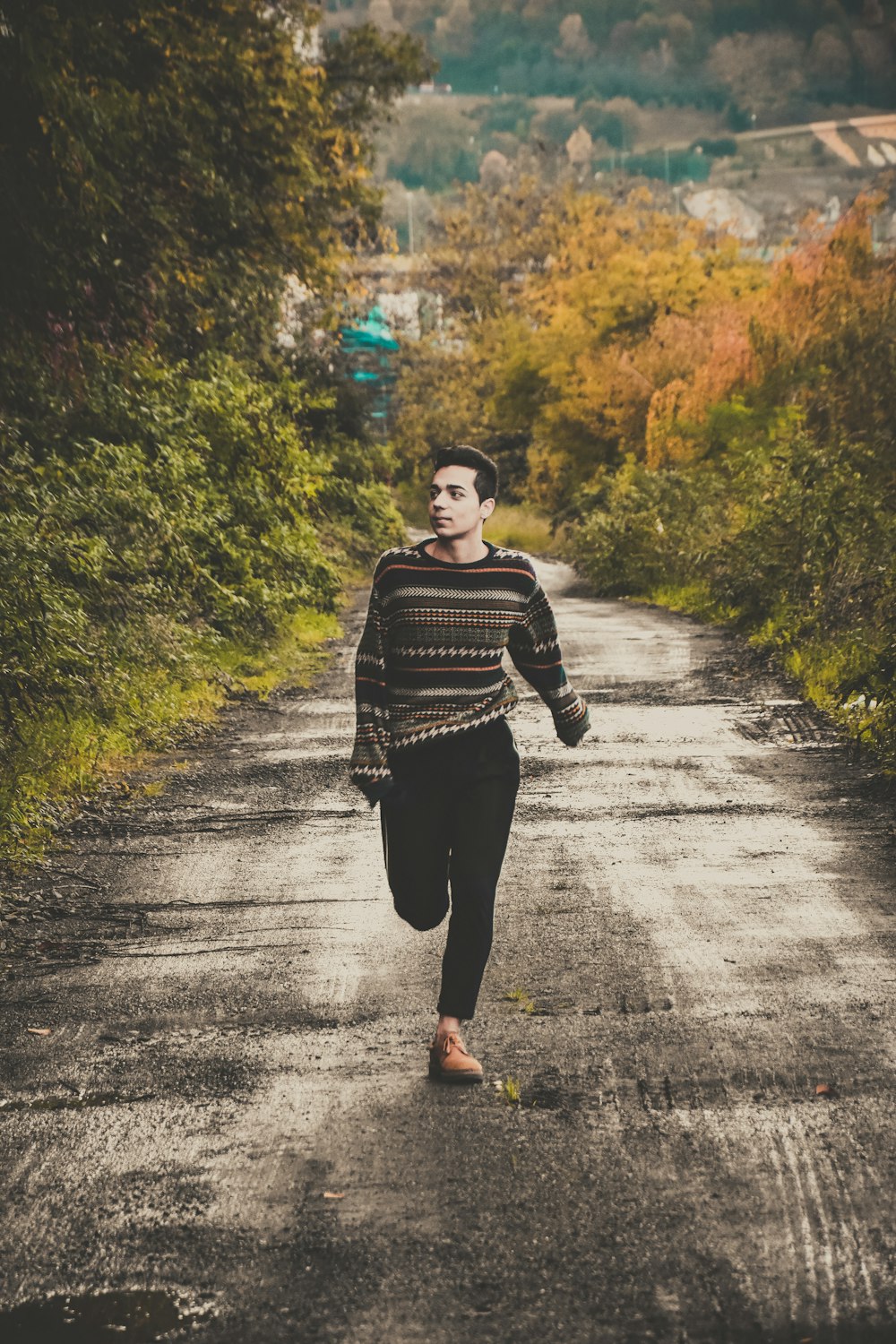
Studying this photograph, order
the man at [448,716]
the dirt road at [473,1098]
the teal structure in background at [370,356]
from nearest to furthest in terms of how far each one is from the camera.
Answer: the dirt road at [473,1098] → the man at [448,716] → the teal structure in background at [370,356]

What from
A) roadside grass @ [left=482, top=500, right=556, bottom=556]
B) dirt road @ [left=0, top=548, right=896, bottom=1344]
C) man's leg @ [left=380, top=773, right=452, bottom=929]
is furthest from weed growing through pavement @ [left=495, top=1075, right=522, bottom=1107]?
roadside grass @ [left=482, top=500, right=556, bottom=556]

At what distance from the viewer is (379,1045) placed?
195 inches

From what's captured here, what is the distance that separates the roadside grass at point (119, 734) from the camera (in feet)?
26.5

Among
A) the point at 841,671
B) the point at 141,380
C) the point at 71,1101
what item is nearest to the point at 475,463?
the point at 71,1101

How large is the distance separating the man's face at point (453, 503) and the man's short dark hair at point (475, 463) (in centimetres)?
3

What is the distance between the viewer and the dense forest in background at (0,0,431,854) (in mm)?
9867

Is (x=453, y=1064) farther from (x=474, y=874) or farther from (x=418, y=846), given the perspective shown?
(x=418, y=846)

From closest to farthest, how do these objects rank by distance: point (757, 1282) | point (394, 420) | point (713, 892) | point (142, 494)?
point (757, 1282)
point (713, 892)
point (142, 494)
point (394, 420)

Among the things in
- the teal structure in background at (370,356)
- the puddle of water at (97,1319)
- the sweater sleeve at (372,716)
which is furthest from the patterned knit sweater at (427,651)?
the teal structure in background at (370,356)

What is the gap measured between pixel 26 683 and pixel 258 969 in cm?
333

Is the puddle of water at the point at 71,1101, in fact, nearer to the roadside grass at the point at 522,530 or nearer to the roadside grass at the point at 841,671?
the roadside grass at the point at 841,671

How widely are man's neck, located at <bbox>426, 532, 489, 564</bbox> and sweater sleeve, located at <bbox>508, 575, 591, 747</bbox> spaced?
256 millimetres

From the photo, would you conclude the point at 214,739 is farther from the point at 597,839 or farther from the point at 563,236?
the point at 563,236

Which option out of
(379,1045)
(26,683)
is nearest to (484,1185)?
(379,1045)
